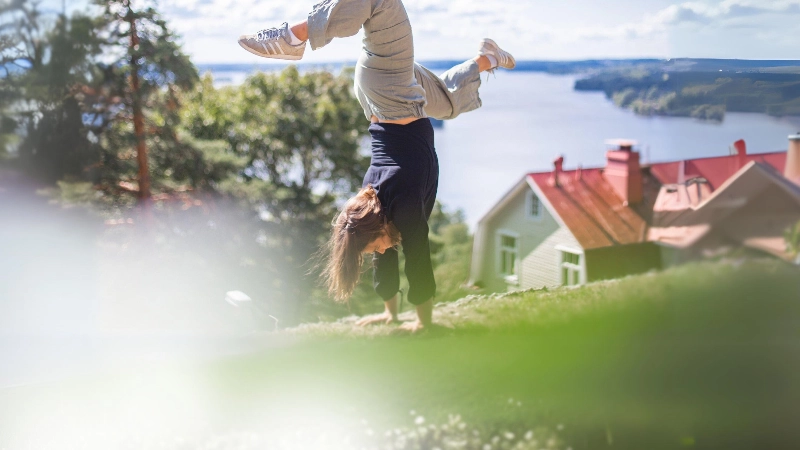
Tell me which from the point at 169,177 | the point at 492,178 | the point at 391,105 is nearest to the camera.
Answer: the point at 391,105

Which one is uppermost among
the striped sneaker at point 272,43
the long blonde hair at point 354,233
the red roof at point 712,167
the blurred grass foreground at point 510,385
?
the striped sneaker at point 272,43

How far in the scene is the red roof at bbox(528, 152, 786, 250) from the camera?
174cm

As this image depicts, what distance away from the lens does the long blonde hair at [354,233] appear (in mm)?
1676

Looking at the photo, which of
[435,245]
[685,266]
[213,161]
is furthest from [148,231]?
[685,266]

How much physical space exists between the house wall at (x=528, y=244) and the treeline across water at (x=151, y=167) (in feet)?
0.85

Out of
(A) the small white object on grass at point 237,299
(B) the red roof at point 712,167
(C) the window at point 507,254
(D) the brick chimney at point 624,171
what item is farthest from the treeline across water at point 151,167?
(B) the red roof at point 712,167

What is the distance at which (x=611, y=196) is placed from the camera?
1.95 metres

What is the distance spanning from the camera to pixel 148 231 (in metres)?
3.62

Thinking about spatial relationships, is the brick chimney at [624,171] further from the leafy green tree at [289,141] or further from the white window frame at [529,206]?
the leafy green tree at [289,141]

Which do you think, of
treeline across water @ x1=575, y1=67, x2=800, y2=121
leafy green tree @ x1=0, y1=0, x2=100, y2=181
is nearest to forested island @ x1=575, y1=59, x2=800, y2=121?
treeline across water @ x1=575, y1=67, x2=800, y2=121

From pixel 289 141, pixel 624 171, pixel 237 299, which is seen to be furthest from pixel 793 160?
pixel 289 141

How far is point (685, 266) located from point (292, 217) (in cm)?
295

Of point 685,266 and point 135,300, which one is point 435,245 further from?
point 685,266

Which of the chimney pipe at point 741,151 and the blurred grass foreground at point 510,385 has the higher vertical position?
the chimney pipe at point 741,151
